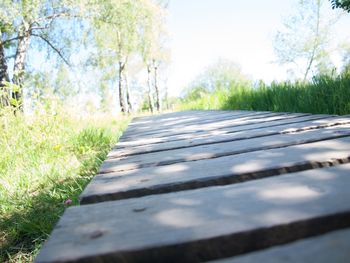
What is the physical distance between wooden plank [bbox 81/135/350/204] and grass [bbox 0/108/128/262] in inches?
33.6

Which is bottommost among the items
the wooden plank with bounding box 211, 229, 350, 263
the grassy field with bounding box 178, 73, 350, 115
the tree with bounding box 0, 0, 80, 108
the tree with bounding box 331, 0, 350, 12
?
the wooden plank with bounding box 211, 229, 350, 263

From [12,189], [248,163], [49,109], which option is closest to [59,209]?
[12,189]

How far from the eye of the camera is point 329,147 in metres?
Result: 1.04

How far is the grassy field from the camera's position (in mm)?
3059

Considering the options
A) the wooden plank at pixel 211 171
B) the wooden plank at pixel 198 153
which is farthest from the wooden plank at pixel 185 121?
the wooden plank at pixel 211 171

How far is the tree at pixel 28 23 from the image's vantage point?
8125 millimetres

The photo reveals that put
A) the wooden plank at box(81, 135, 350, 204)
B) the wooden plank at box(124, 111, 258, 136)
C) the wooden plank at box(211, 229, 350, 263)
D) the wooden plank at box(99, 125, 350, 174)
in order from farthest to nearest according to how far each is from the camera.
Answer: the wooden plank at box(124, 111, 258, 136) < the wooden plank at box(99, 125, 350, 174) < the wooden plank at box(81, 135, 350, 204) < the wooden plank at box(211, 229, 350, 263)

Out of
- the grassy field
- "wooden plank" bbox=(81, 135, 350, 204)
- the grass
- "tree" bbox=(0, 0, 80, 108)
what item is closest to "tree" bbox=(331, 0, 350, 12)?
the grassy field

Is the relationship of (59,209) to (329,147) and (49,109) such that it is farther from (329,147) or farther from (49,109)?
(49,109)

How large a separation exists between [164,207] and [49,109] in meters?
3.66

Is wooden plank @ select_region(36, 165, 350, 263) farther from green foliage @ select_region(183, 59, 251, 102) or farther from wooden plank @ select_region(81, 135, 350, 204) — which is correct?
green foliage @ select_region(183, 59, 251, 102)

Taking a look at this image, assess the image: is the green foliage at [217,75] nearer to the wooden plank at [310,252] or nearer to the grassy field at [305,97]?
the grassy field at [305,97]

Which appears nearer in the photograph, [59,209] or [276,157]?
[276,157]

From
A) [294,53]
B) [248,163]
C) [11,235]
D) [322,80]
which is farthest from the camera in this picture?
[294,53]
